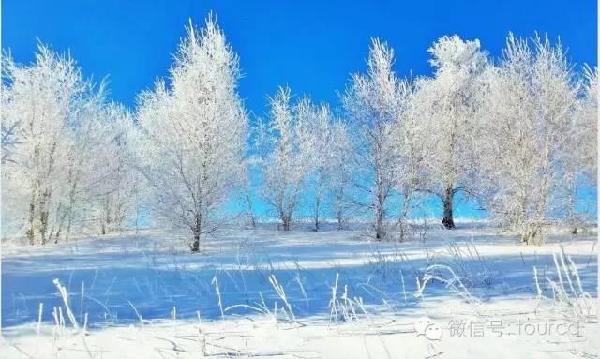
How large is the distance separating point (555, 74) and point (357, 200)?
7.13m

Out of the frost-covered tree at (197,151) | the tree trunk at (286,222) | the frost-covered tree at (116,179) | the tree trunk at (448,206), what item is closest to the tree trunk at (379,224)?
the frost-covered tree at (197,151)

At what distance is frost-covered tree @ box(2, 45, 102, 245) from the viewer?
1748cm

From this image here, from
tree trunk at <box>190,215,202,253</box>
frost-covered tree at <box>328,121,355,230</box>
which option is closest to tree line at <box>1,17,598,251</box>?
tree trunk at <box>190,215,202,253</box>

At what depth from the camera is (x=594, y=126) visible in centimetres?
1670

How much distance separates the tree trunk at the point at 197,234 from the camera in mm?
13656

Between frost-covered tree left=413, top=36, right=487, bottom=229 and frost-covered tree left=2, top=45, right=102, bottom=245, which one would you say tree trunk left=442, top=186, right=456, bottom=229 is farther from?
frost-covered tree left=2, top=45, right=102, bottom=245

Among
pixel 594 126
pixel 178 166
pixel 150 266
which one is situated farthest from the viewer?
pixel 594 126

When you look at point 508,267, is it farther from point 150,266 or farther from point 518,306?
point 150,266

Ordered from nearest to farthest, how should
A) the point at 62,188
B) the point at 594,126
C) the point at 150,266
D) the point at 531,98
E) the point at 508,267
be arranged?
the point at 508,267 < the point at 150,266 < the point at 531,98 < the point at 594,126 < the point at 62,188

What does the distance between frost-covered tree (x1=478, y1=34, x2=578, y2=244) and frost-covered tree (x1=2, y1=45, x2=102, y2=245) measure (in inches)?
554

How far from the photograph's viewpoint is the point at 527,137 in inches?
577

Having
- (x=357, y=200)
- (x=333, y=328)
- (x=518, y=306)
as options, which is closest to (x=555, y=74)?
(x=357, y=200)

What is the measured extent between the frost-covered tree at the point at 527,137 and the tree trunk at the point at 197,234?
8.23 metres

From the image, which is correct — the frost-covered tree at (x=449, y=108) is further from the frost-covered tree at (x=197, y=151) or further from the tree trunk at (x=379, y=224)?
the frost-covered tree at (x=197, y=151)
